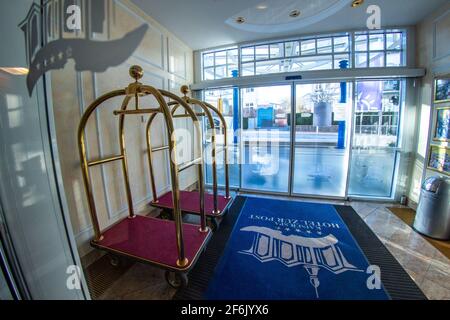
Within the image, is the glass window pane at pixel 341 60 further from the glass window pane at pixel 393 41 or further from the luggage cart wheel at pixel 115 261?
the luggage cart wheel at pixel 115 261

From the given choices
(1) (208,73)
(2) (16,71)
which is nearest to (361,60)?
(1) (208,73)

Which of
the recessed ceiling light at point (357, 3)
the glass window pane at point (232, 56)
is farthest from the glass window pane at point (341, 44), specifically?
the glass window pane at point (232, 56)

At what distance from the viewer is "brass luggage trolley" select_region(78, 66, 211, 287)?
1442 mm

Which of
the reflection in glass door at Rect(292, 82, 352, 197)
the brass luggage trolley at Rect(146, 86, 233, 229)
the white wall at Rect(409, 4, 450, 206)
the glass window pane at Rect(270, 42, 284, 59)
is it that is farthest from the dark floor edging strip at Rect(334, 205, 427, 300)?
the glass window pane at Rect(270, 42, 284, 59)

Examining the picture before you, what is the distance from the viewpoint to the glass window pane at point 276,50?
3234 mm

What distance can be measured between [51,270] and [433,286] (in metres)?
2.67

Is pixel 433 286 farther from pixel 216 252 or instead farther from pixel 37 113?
pixel 37 113

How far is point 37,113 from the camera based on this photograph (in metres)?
0.48

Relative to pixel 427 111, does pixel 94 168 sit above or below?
below

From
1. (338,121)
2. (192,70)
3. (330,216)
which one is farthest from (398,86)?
(192,70)

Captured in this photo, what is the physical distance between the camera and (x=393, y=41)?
9.31 feet

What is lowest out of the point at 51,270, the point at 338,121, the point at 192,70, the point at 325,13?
the point at 51,270

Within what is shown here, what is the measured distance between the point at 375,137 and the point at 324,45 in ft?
5.98

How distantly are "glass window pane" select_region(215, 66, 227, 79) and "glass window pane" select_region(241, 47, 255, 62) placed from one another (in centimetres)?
40
